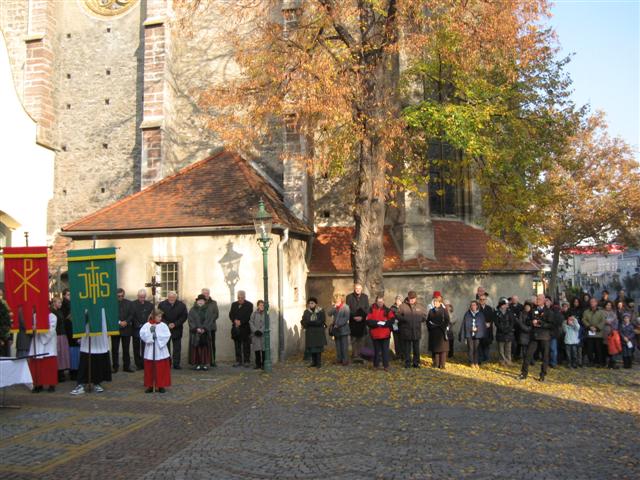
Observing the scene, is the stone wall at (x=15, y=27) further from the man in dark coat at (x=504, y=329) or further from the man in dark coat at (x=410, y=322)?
the man in dark coat at (x=504, y=329)

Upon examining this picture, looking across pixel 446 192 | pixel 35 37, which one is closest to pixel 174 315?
pixel 446 192

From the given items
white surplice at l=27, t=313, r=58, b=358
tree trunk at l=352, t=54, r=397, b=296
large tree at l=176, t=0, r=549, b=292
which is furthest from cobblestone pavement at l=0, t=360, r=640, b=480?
large tree at l=176, t=0, r=549, b=292

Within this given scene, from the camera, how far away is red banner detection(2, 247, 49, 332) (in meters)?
10.6

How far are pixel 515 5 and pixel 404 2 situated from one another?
304cm

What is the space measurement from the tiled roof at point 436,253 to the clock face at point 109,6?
11.6m

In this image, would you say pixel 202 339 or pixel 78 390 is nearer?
pixel 78 390

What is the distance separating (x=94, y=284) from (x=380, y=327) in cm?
623

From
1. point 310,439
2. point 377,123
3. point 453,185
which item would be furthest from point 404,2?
point 310,439

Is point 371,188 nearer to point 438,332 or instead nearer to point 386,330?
point 386,330

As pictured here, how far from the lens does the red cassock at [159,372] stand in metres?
10.8

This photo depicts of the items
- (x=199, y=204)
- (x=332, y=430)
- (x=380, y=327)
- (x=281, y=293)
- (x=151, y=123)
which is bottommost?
(x=332, y=430)

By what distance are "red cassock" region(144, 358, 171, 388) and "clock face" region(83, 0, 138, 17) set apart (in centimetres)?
1619

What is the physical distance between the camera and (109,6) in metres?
22.2

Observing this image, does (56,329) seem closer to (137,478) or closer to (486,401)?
(137,478)
